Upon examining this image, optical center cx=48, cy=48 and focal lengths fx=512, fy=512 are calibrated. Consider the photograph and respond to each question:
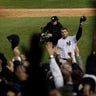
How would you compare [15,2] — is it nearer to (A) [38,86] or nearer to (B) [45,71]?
(B) [45,71]

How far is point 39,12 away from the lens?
648 inches

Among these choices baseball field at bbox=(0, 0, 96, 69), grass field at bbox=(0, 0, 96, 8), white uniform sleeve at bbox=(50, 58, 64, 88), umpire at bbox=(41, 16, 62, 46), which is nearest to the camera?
white uniform sleeve at bbox=(50, 58, 64, 88)

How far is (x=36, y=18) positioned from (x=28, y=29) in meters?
0.93

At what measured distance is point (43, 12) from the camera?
646 inches

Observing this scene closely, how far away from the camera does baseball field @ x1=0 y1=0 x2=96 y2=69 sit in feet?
47.6

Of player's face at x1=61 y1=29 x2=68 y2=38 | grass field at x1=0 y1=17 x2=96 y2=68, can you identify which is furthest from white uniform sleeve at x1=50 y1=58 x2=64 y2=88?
grass field at x1=0 y1=17 x2=96 y2=68

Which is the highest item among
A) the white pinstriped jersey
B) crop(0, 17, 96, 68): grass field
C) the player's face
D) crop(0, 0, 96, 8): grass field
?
the player's face

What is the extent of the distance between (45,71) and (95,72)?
5.97 ft

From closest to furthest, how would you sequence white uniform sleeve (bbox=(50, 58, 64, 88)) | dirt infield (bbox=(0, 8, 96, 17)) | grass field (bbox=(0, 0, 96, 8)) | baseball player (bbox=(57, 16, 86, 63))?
white uniform sleeve (bbox=(50, 58, 64, 88)) → baseball player (bbox=(57, 16, 86, 63)) → dirt infield (bbox=(0, 8, 96, 17)) → grass field (bbox=(0, 0, 96, 8))

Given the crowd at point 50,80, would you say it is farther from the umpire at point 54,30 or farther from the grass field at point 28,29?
the grass field at point 28,29

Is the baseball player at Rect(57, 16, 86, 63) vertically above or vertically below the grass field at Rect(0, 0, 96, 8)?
above

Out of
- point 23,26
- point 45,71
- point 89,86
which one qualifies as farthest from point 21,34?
point 89,86

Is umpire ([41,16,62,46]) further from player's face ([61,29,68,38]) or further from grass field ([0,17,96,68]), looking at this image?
grass field ([0,17,96,68])

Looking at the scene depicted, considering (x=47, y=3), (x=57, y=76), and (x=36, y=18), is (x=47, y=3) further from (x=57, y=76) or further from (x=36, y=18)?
(x=57, y=76)
